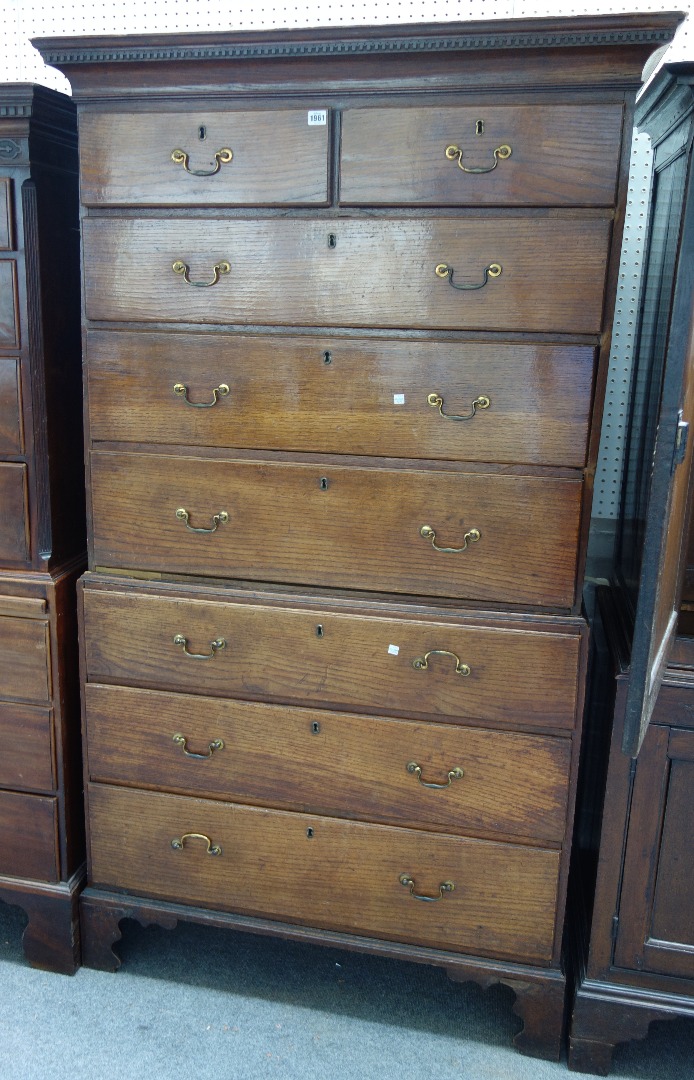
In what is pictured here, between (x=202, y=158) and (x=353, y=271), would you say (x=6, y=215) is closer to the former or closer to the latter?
(x=202, y=158)

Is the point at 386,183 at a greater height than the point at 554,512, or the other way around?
the point at 386,183

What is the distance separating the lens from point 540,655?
81.2 inches

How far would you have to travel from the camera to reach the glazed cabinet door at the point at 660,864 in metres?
2.09

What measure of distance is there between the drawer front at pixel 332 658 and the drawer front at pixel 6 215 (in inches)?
34.1

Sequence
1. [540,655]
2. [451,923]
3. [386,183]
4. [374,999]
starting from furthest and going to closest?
[374,999] → [451,923] → [540,655] → [386,183]

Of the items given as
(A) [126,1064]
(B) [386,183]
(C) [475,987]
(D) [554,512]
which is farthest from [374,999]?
(B) [386,183]

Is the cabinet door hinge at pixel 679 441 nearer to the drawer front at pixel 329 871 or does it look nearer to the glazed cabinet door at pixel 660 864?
the glazed cabinet door at pixel 660 864

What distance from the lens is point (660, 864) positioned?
213cm

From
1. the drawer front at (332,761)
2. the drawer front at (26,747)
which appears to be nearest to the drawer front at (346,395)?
the drawer front at (332,761)

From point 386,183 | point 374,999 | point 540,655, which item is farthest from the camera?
point 374,999

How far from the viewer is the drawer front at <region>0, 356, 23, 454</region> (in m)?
2.21

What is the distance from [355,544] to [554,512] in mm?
461

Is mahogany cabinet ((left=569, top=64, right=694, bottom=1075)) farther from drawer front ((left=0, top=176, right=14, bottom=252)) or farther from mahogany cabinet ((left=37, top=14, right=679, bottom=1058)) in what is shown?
drawer front ((left=0, top=176, right=14, bottom=252))

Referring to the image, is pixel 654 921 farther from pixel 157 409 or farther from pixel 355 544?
pixel 157 409
